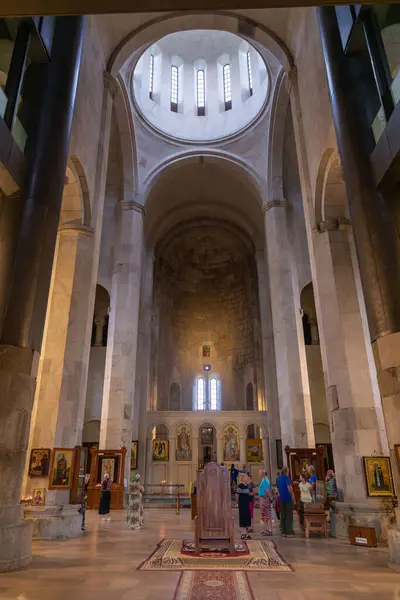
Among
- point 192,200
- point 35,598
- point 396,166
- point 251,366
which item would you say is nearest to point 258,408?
point 251,366

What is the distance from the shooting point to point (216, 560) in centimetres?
585

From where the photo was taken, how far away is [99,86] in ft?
40.0

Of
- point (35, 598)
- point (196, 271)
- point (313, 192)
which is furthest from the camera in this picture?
point (196, 271)


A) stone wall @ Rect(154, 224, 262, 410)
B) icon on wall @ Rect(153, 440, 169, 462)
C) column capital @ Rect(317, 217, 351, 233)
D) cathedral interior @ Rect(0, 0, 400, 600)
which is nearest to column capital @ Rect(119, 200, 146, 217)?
cathedral interior @ Rect(0, 0, 400, 600)

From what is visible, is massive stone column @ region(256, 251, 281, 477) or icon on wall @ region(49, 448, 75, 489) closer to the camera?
icon on wall @ region(49, 448, 75, 489)

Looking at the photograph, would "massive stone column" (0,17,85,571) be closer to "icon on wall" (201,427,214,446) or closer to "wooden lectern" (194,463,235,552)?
"wooden lectern" (194,463,235,552)

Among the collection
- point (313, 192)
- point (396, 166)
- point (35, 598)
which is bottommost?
point (35, 598)

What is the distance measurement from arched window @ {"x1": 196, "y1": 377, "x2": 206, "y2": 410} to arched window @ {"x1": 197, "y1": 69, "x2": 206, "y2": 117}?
15463 millimetres

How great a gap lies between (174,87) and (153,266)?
392 inches

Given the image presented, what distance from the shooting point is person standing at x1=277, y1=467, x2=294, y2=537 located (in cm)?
838

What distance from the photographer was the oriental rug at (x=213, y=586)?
409cm

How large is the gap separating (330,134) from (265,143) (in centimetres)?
992

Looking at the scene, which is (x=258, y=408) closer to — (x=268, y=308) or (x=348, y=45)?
(x=268, y=308)

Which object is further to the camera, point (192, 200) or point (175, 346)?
point (175, 346)
